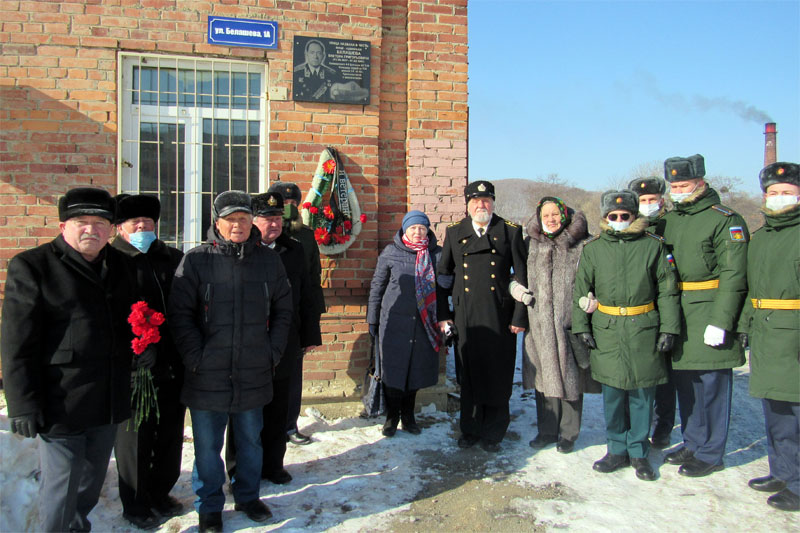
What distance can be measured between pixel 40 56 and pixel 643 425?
5662 mm

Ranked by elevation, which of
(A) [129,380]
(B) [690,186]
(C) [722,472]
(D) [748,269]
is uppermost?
(B) [690,186]

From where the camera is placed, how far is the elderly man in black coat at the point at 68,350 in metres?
2.54

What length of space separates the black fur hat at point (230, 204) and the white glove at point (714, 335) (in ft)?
10.4

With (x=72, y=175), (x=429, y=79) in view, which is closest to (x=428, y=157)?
(x=429, y=79)

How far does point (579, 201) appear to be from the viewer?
52250 mm

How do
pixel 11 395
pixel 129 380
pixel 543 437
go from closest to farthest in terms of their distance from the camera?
pixel 11 395 < pixel 129 380 < pixel 543 437

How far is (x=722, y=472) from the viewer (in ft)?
13.4

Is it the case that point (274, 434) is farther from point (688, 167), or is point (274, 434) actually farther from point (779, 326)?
point (688, 167)

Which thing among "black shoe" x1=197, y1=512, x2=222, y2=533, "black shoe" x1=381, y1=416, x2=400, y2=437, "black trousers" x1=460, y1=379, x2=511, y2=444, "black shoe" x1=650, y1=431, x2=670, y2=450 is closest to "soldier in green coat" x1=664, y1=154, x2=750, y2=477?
"black shoe" x1=650, y1=431, x2=670, y2=450

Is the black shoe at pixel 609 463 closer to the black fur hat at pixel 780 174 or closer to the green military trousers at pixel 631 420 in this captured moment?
the green military trousers at pixel 631 420

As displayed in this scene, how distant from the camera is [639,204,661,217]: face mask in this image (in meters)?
4.46

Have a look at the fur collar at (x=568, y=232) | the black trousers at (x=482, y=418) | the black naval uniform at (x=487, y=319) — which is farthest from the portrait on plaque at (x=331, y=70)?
the black trousers at (x=482, y=418)

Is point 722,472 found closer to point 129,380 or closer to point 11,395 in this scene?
point 129,380

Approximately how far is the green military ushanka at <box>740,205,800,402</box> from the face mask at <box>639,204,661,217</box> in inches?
32.6
